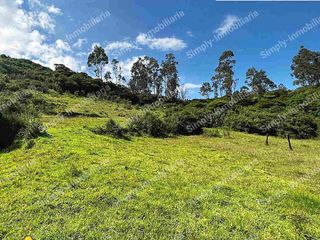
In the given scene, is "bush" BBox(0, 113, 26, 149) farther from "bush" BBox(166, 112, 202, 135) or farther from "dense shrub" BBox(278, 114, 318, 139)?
"dense shrub" BBox(278, 114, 318, 139)

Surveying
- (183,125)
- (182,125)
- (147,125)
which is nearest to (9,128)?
(147,125)

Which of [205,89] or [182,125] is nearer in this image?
[182,125]

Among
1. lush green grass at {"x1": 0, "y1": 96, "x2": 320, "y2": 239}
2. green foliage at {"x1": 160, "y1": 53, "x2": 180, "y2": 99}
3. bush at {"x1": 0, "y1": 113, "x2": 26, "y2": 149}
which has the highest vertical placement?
green foliage at {"x1": 160, "y1": 53, "x2": 180, "y2": 99}

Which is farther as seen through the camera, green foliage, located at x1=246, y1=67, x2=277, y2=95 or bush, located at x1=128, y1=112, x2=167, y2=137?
green foliage, located at x1=246, y1=67, x2=277, y2=95

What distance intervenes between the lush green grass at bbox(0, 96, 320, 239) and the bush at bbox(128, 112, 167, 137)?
11.4 meters

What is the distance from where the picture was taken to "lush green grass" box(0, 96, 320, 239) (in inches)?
315

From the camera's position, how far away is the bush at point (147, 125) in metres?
28.4

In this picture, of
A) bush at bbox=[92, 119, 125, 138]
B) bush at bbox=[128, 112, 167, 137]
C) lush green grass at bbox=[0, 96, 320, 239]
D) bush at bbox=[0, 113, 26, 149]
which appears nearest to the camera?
lush green grass at bbox=[0, 96, 320, 239]

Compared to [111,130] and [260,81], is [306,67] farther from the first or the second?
[111,130]

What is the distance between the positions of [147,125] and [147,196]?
18748 mm

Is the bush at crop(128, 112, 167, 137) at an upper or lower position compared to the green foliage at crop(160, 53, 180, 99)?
lower

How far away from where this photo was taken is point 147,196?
1026 centimetres

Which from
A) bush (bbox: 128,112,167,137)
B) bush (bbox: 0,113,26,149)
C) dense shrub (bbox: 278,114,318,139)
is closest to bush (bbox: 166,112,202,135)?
bush (bbox: 128,112,167,137)

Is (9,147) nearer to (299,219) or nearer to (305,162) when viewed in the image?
(299,219)
